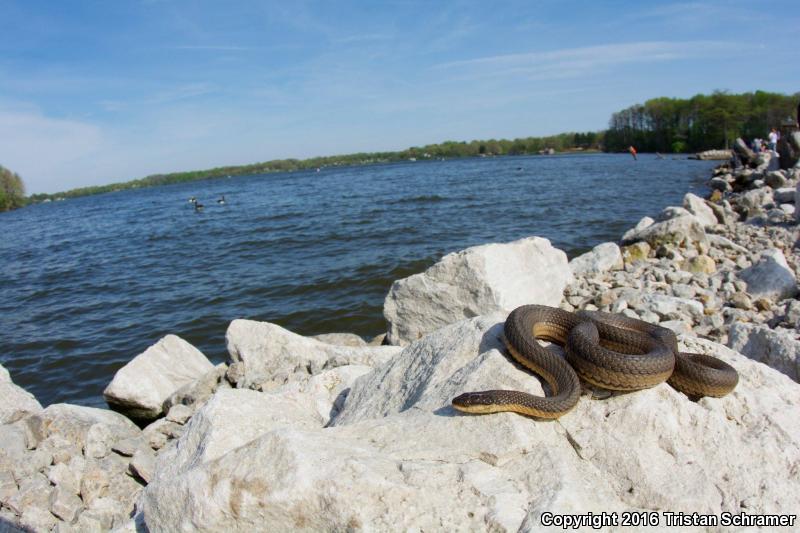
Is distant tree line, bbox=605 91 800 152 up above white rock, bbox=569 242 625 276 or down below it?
above

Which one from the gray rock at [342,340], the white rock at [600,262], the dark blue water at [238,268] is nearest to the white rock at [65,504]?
the gray rock at [342,340]

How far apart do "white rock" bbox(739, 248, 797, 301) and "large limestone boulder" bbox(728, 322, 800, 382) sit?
4.15 metres

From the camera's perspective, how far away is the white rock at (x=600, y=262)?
40.6ft

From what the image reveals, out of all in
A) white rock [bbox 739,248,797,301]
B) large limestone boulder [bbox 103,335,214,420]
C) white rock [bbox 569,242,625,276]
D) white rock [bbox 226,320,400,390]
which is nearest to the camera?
white rock [bbox 226,320,400,390]

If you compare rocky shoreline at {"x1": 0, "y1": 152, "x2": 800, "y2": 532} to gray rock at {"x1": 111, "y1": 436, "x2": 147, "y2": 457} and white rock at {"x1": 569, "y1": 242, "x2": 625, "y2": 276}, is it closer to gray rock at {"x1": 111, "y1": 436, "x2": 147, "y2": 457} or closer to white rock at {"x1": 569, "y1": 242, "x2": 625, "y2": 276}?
gray rock at {"x1": 111, "y1": 436, "x2": 147, "y2": 457}

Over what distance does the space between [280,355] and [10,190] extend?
126 metres

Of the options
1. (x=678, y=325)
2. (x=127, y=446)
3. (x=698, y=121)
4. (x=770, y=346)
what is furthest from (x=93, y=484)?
(x=698, y=121)

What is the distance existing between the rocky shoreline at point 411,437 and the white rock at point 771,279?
0.46 ft

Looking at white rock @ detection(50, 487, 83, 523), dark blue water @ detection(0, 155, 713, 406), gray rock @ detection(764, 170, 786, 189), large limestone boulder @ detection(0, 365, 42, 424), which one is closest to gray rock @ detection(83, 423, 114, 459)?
white rock @ detection(50, 487, 83, 523)

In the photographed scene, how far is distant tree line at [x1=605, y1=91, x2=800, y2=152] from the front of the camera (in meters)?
88.4

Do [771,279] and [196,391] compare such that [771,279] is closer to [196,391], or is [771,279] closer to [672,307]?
[672,307]

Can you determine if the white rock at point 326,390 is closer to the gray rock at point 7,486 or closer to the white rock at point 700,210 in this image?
the gray rock at point 7,486

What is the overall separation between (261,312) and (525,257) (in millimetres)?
7570

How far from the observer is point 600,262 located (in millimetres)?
12547
